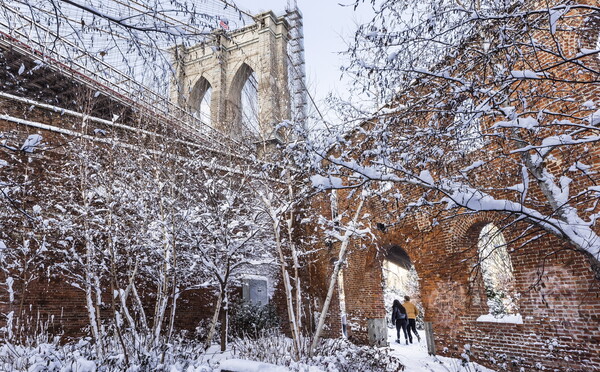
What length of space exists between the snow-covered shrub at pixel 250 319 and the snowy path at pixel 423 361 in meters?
3.64

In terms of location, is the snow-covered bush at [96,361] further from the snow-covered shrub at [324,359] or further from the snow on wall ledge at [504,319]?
the snow on wall ledge at [504,319]

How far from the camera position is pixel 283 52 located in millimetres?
21844

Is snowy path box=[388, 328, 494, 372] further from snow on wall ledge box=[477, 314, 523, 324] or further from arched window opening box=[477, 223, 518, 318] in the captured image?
arched window opening box=[477, 223, 518, 318]

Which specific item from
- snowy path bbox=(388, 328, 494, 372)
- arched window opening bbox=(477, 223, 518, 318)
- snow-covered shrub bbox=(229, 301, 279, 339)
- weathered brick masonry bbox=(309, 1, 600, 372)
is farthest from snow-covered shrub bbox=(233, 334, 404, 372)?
snow-covered shrub bbox=(229, 301, 279, 339)

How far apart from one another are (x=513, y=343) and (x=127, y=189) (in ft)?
26.1

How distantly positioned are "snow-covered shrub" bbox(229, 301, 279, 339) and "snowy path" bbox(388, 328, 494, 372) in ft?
11.9

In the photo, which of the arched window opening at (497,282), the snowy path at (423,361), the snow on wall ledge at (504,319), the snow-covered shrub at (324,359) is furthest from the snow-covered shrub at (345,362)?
the arched window opening at (497,282)

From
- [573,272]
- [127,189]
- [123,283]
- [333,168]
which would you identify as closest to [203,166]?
[127,189]

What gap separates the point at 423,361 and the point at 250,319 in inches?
196

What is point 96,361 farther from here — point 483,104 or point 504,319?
point 504,319

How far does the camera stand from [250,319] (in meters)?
10.6

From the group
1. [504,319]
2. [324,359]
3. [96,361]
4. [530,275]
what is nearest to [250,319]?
[324,359]

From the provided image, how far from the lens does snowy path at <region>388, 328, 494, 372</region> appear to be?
6574 mm

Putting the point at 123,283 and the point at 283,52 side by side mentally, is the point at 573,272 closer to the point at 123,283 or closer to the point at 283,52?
the point at 123,283
